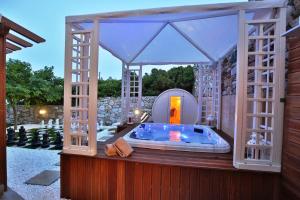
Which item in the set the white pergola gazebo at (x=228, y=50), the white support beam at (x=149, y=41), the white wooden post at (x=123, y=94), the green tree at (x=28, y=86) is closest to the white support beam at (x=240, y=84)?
the white pergola gazebo at (x=228, y=50)

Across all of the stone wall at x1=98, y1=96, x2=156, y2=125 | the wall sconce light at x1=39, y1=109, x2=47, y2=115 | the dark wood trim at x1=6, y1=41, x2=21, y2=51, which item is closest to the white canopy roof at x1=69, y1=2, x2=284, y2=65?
the dark wood trim at x1=6, y1=41, x2=21, y2=51

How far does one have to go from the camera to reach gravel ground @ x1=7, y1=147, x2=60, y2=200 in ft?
9.80

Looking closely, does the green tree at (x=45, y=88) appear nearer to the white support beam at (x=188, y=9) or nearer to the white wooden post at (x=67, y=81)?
the white wooden post at (x=67, y=81)

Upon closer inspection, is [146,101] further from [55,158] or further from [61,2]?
[61,2]

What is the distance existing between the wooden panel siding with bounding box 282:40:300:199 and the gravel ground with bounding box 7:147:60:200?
3090mm

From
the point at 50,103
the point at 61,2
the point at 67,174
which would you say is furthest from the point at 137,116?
the point at 61,2

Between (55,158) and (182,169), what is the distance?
135 inches

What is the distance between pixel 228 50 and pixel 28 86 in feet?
29.5

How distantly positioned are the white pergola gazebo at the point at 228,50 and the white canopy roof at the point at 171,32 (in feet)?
0.04

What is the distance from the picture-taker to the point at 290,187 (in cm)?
211

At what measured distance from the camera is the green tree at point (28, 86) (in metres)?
8.06

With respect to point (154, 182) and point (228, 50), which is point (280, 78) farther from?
point (228, 50)

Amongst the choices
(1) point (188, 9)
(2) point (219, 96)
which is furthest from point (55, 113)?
(1) point (188, 9)

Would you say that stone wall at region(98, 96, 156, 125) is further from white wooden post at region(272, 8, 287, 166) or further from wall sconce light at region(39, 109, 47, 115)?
white wooden post at region(272, 8, 287, 166)
